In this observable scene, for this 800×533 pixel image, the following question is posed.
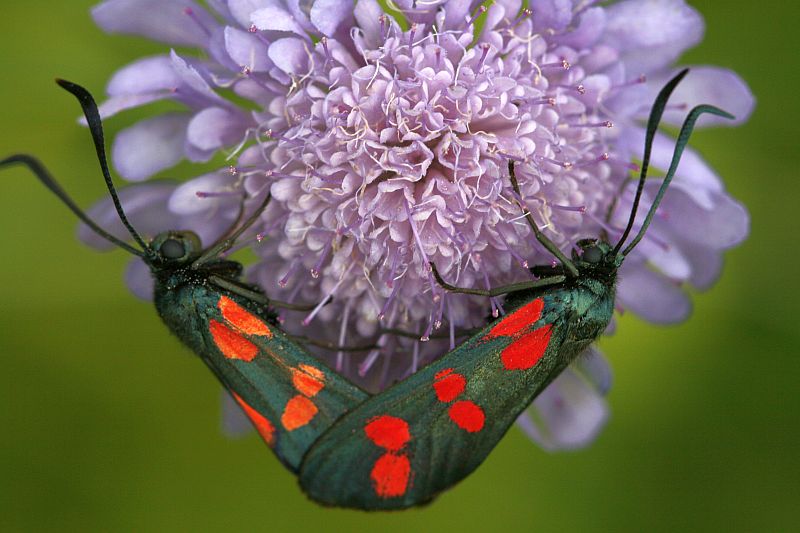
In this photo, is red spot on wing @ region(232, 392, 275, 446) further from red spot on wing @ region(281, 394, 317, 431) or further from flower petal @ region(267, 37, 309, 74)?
→ flower petal @ region(267, 37, 309, 74)

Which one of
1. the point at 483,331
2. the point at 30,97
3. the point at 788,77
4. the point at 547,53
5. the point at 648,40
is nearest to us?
the point at 483,331

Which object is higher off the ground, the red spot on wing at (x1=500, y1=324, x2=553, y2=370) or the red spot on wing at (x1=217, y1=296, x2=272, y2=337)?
the red spot on wing at (x1=217, y1=296, x2=272, y2=337)

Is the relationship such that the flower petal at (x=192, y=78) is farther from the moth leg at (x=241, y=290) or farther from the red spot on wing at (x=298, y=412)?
the red spot on wing at (x=298, y=412)

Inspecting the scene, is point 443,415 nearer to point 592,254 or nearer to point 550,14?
point 592,254

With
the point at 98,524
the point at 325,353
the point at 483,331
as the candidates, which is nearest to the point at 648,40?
the point at 483,331

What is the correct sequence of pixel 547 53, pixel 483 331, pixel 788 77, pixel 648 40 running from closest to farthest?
pixel 483 331 → pixel 547 53 → pixel 648 40 → pixel 788 77

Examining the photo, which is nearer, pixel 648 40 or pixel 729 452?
pixel 648 40

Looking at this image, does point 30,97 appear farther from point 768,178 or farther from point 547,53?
point 768,178

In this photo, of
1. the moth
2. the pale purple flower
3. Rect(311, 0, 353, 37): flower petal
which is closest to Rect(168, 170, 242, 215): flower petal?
the pale purple flower

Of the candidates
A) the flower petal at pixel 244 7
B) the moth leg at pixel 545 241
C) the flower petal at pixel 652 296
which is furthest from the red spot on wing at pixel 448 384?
the flower petal at pixel 244 7
